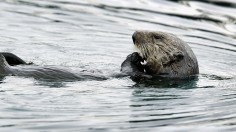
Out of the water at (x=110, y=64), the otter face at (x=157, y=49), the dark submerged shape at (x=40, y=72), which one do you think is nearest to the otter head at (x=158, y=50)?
the otter face at (x=157, y=49)

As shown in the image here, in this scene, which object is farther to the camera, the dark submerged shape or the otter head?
the otter head

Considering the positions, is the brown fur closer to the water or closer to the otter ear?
the otter ear

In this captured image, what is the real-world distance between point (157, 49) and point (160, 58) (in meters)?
0.15

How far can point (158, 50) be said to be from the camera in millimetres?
8891

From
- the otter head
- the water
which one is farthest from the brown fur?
the water

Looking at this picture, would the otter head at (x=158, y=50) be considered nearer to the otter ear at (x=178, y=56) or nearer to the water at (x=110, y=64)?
the otter ear at (x=178, y=56)

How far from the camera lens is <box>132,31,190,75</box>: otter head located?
877 cm

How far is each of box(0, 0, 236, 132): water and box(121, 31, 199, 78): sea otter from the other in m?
0.24

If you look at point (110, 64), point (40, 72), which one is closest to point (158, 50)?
point (110, 64)

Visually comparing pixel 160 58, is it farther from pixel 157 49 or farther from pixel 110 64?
pixel 110 64

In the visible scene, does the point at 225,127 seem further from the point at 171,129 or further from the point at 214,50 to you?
the point at 214,50

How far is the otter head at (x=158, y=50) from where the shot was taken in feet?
28.8

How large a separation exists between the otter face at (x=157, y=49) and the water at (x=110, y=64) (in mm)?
435

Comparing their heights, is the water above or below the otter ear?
below
